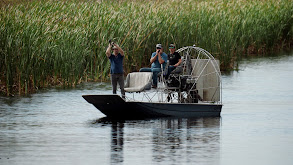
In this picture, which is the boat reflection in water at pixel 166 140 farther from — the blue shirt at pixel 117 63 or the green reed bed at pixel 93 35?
the green reed bed at pixel 93 35

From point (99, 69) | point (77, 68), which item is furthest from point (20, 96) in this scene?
point (99, 69)

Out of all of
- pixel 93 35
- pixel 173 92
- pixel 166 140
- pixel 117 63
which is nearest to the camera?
pixel 166 140

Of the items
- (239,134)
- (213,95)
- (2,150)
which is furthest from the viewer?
(213,95)

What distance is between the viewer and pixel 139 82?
777 inches

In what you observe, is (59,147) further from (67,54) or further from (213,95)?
(67,54)

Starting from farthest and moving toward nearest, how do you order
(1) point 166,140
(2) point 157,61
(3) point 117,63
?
(2) point 157,61 < (3) point 117,63 < (1) point 166,140

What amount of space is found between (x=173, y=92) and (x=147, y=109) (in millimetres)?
963

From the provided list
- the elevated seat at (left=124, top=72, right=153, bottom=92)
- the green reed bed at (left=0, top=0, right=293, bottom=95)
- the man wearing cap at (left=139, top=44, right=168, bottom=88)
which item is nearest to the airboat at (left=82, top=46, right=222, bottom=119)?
the elevated seat at (left=124, top=72, right=153, bottom=92)

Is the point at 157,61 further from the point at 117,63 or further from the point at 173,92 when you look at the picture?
the point at 117,63

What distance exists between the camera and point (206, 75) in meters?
21.0

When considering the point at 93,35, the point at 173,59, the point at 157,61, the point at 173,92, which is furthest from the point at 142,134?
the point at 93,35

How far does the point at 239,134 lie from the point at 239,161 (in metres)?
3.66

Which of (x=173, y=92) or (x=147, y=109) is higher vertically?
(x=173, y=92)

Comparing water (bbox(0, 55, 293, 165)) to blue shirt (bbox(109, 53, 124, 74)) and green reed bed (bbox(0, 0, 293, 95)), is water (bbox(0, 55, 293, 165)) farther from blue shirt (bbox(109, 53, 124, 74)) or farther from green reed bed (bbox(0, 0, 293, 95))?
blue shirt (bbox(109, 53, 124, 74))
